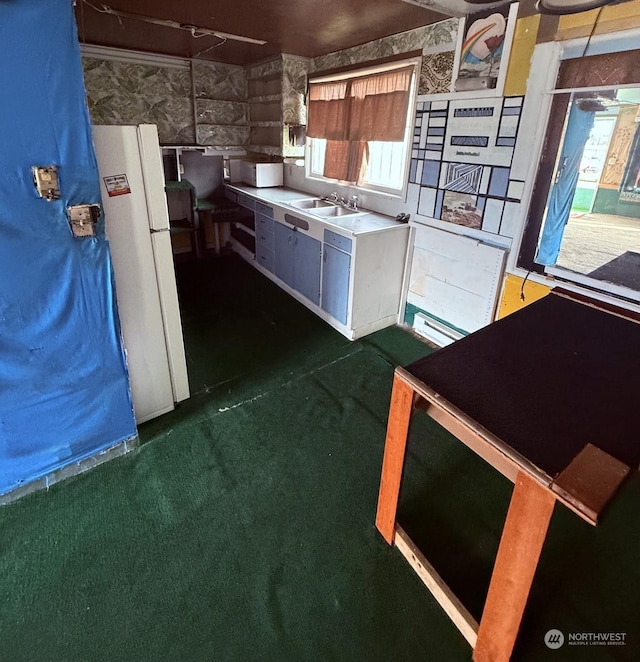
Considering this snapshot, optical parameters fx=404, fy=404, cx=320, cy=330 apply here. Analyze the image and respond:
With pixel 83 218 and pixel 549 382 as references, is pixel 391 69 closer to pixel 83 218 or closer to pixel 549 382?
pixel 83 218

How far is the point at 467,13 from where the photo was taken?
8.29ft

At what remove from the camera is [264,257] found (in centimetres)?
447

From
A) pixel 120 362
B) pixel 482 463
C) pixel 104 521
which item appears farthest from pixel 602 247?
pixel 104 521

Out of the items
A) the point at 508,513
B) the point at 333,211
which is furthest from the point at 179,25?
the point at 508,513

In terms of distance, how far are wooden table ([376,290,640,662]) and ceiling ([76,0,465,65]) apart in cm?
219

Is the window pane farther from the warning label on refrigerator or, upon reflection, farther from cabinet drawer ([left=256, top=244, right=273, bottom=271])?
cabinet drawer ([left=256, top=244, right=273, bottom=271])

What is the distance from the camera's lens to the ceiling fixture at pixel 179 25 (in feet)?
9.39

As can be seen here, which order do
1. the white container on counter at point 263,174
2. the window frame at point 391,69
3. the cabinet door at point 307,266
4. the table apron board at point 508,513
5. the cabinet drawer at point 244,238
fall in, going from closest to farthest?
the table apron board at point 508,513
the window frame at point 391,69
the cabinet door at point 307,266
the white container on counter at point 263,174
the cabinet drawer at point 244,238

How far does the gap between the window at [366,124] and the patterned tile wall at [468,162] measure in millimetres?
225

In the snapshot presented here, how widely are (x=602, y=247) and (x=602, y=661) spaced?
1.94m

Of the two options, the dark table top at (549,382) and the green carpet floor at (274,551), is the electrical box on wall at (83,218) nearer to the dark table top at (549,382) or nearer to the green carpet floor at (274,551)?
the green carpet floor at (274,551)

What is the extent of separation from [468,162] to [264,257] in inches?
93.8

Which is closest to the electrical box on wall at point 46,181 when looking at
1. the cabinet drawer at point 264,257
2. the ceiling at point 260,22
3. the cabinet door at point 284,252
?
the ceiling at point 260,22

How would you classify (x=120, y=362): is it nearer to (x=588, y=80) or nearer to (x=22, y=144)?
(x=22, y=144)
